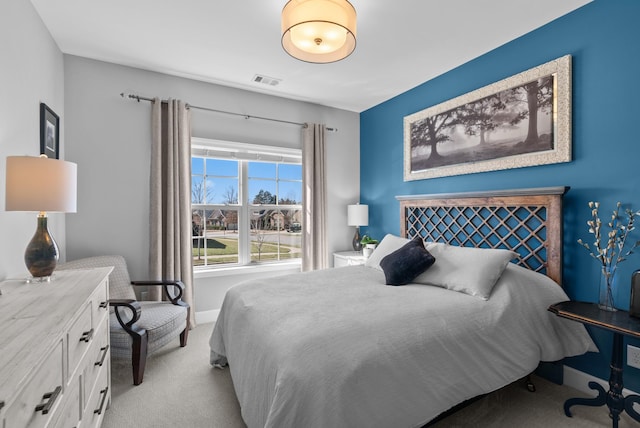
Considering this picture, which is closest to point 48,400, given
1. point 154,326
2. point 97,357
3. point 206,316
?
point 97,357

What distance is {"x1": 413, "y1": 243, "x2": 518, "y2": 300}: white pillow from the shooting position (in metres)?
2.11

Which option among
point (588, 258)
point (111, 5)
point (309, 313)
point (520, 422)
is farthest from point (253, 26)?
point (520, 422)

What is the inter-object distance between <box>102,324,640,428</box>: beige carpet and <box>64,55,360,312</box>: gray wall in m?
1.18

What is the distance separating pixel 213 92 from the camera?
137 inches

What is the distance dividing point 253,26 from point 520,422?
10.8ft

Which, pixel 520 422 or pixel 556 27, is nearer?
pixel 520 422

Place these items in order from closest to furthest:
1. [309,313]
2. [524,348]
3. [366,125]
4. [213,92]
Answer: [309,313], [524,348], [213,92], [366,125]

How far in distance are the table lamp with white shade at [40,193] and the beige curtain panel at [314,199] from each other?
8.36 feet

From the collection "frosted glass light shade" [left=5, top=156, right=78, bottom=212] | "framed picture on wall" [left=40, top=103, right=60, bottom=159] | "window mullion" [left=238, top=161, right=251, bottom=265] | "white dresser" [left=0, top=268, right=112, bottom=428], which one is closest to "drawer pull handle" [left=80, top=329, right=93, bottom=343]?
"white dresser" [left=0, top=268, right=112, bottom=428]

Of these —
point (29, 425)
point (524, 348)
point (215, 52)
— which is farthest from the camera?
point (215, 52)

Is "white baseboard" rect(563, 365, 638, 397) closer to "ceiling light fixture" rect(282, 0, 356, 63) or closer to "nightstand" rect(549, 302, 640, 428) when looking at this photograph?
"nightstand" rect(549, 302, 640, 428)

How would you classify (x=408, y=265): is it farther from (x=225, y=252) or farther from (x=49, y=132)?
(x=49, y=132)

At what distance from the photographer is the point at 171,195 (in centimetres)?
314

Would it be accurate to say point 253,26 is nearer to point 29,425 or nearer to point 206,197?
point 206,197
